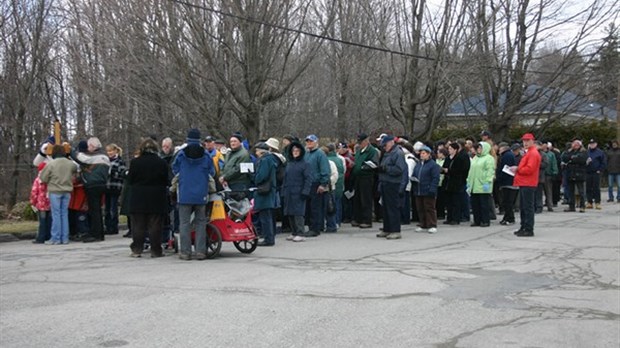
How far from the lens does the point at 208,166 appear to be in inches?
436

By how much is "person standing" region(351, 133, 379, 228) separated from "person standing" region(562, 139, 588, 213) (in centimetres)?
775

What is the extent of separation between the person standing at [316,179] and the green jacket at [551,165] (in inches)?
350

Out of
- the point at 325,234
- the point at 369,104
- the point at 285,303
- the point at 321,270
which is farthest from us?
the point at 369,104

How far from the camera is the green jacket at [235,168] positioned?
12961 millimetres

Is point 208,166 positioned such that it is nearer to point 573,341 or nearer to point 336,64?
point 573,341

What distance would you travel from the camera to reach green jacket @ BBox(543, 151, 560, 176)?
2095cm

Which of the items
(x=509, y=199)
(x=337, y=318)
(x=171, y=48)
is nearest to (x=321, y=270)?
(x=337, y=318)

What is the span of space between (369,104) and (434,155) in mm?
11388

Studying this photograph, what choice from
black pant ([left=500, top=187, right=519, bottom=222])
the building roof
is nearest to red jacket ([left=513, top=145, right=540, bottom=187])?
black pant ([left=500, top=187, right=519, bottom=222])

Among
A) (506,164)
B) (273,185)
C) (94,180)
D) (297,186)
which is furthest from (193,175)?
(506,164)

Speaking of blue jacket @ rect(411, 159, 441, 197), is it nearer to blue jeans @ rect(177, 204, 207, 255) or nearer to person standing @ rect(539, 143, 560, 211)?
blue jeans @ rect(177, 204, 207, 255)

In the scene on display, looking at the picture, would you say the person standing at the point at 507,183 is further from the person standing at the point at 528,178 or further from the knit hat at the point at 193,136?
the knit hat at the point at 193,136

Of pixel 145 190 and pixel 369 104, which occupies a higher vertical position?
pixel 369 104

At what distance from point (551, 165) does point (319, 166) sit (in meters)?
9.82
